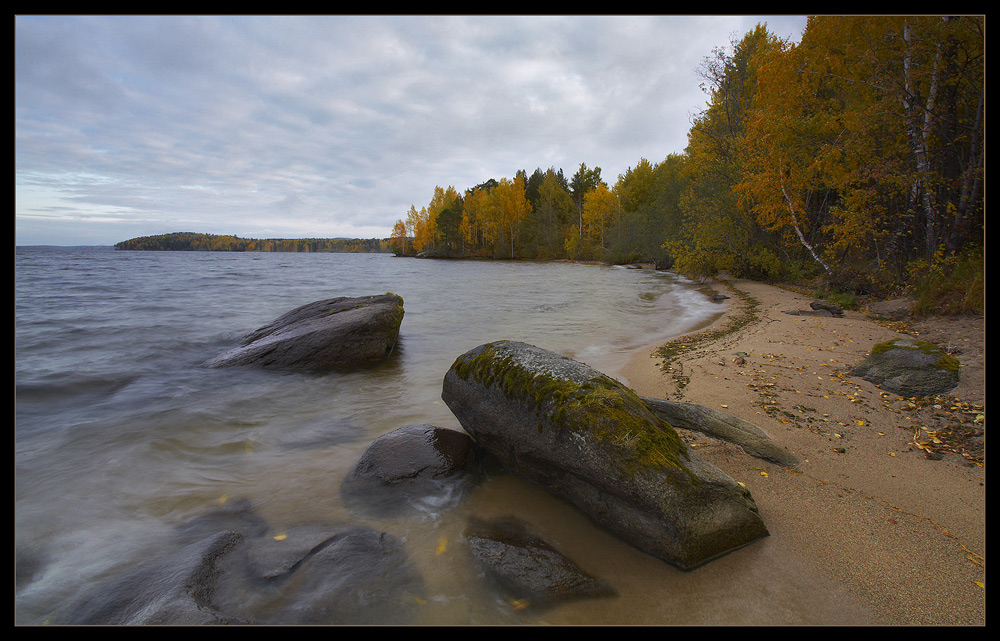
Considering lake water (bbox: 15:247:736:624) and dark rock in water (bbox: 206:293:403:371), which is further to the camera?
dark rock in water (bbox: 206:293:403:371)

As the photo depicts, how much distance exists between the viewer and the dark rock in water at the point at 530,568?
2566 mm

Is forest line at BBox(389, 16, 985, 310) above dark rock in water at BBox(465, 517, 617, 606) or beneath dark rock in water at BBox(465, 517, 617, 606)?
above

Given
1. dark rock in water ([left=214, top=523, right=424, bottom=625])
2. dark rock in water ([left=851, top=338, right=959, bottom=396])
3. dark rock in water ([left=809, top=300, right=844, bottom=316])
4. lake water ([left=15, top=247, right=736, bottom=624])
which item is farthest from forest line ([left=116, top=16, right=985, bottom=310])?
dark rock in water ([left=214, top=523, right=424, bottom=625])

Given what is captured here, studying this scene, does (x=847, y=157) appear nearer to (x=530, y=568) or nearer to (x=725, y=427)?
(x=725, y=427)

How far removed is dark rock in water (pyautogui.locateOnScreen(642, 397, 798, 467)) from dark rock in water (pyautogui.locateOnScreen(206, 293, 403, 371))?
597 cm

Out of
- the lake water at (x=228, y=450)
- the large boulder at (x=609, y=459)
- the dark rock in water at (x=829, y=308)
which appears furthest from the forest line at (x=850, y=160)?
the large boulder at (x=609, y=459)

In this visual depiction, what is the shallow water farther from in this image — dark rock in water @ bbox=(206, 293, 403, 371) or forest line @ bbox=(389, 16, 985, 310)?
forest line @ bbox=(389, 16, 985, 310)

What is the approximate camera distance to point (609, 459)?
302cm

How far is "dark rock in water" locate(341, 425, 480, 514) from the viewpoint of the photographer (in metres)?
3.66

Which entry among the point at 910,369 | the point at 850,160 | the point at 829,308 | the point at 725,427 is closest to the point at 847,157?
the point at 850,160

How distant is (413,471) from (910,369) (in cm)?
594
